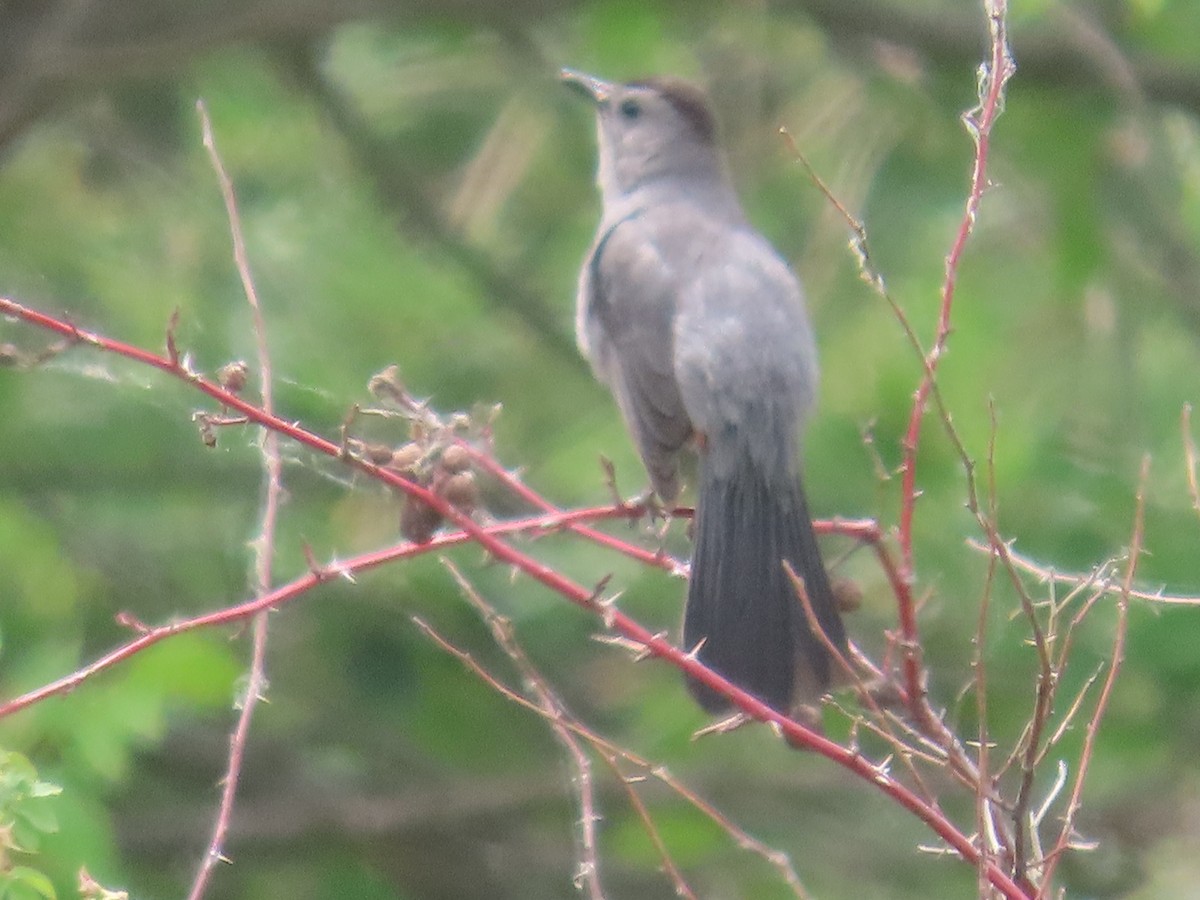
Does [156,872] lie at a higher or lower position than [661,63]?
lower

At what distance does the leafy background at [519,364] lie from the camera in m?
4.78

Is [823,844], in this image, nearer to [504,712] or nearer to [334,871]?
[504,712]

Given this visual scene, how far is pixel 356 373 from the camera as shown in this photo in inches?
206

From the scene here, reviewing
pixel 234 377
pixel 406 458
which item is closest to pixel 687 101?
pixel 406 458

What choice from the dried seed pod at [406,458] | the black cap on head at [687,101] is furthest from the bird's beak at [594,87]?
the dried seed pod at [406,458]

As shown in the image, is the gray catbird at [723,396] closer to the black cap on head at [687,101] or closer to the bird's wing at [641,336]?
the bird's wing at [641,336]

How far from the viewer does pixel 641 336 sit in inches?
152

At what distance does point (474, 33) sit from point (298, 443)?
3.79 meters

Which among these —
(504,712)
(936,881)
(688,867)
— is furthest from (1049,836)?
(504,712)

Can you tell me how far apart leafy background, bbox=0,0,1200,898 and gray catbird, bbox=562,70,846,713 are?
726 millimetres

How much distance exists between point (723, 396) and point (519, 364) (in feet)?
7.71

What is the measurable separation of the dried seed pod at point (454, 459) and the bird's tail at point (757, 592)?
61 cm

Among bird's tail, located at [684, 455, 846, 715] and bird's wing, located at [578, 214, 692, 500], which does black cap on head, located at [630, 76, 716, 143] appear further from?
bird's tail, located at [684, 455, 846, 715]

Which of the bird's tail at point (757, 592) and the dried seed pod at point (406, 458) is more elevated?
the dried seed pod at point (406, 458)
